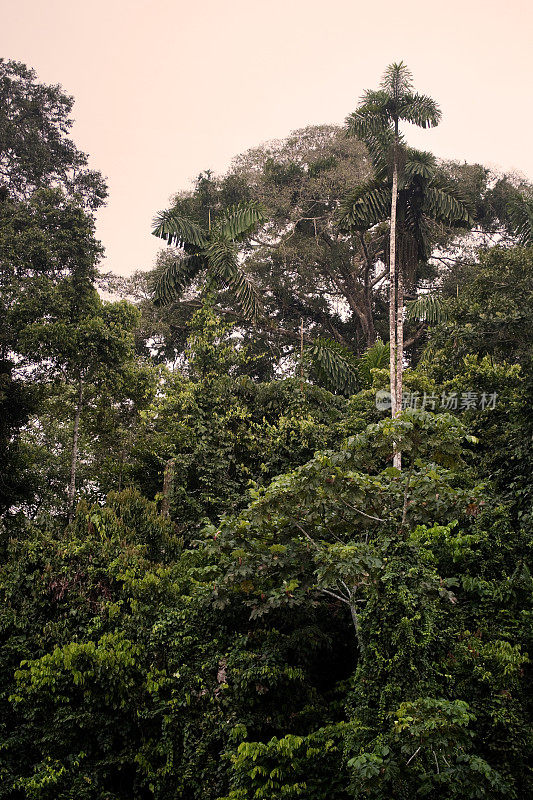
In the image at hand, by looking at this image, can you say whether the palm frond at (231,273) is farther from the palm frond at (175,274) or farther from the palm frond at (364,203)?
the palm frond at (364,203)

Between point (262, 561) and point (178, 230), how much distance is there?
8799 millimetres

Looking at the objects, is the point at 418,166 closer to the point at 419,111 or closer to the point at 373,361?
the point at 419,111

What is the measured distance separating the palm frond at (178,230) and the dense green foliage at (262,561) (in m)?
0.06

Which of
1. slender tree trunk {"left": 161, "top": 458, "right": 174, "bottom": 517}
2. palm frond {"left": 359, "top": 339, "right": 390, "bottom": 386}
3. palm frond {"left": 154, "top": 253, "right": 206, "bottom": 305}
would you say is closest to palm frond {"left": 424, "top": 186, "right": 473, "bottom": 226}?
palm frond {"left": 359, "top": 339, "right": 390, "bottom": 386}

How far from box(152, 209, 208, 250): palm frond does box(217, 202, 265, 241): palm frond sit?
524 mm

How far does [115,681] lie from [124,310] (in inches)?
342

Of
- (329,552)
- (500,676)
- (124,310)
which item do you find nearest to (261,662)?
(329,552)

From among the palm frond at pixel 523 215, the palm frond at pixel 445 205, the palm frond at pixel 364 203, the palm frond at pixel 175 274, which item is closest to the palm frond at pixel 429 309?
the palm frond at pixel 445 205

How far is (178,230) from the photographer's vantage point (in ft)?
43.1

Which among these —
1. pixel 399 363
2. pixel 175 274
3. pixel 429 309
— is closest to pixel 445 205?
pixel 429 309

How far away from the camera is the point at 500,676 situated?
5.20 metres

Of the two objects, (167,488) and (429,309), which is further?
(429,309)

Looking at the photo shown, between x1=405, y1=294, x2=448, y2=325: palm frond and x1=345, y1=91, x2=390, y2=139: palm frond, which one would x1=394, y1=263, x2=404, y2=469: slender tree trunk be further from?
x1=345, y1=91, x2=390, y2=139: palm frond

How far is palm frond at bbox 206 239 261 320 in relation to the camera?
12.9 meters
